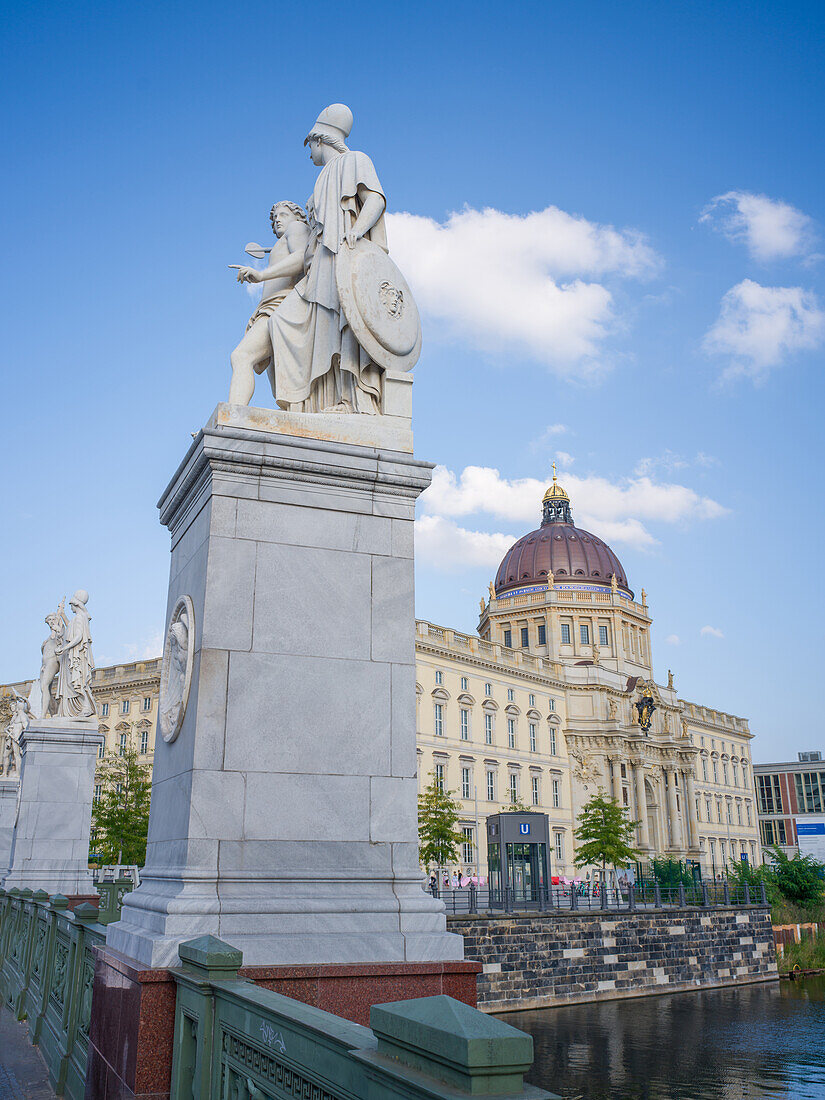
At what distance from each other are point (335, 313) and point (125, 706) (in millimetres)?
66113

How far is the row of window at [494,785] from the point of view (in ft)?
219

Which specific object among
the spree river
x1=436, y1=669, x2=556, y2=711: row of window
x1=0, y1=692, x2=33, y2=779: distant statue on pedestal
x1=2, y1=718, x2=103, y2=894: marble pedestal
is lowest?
the spree river

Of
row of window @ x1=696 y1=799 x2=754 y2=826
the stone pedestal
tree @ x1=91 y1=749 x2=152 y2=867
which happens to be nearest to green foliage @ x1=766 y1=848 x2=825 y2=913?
tree @ x1=91 y1=749 x2=152 y2=867

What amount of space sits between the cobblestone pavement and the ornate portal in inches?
121

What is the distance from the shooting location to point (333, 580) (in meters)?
6.47

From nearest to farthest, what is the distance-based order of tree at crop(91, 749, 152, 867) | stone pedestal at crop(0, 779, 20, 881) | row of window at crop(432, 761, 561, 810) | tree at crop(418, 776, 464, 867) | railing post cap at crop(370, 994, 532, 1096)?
1. railing post cap at crop(370, 994, 532, 1096)
2. stone pedestal at crop(0, 779, 20, 881)
3. tree at crop(91, 749, 152, 867)
4. tree at crop(418, 776, 464, 867)
5. row of window at crop(432, 761, 561, 810)

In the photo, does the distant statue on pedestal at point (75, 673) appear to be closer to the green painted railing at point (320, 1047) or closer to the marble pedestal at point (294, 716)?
the marble pedestal at point (294, 716)

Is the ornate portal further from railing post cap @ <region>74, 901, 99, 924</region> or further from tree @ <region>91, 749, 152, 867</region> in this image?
tree @ <region>91, 749, 152, 867</region>

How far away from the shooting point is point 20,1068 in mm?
8117

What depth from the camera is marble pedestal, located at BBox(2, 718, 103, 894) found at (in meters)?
17.8

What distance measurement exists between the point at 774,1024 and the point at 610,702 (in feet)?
193

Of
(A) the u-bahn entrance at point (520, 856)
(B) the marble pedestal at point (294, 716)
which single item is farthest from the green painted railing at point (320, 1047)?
(A) the u-bahn entrance at point (520, 856)

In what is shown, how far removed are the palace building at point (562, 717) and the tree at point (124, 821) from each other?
707 centimetres

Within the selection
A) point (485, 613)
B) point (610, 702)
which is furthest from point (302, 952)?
point (485, 613)
